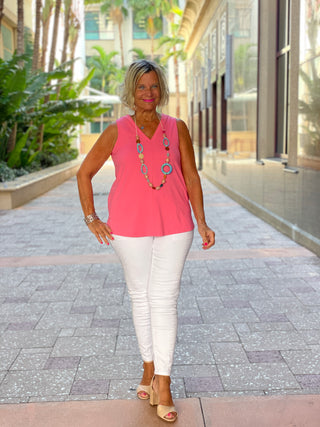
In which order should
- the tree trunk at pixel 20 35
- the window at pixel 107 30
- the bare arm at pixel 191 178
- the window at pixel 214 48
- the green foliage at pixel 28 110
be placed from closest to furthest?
the bare arm at pixel 191 178 → the green foliage at pixel 28 110 → the tree trunk at pixel 20 35 → the window at pixel 214 48 → the window at pixel 107 30

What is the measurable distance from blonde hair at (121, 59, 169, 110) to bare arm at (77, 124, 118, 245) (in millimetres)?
157

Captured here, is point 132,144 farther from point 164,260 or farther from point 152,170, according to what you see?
point 164,260

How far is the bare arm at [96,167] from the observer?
261 cm

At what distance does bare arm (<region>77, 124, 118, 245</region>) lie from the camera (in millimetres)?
2611

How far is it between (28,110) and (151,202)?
12.5 metres

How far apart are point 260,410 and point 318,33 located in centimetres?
499

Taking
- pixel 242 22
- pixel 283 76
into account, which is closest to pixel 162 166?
pixel 283 76

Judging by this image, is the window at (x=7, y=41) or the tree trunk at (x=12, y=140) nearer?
the tree trunk at (x=12, y=140)

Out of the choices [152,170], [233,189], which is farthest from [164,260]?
[233,189]

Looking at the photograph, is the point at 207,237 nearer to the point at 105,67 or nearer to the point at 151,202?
the point at 151,202

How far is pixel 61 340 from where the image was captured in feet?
12.5

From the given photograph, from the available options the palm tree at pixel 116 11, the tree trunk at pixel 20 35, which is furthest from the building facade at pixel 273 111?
the palm tree at pixel 116 11

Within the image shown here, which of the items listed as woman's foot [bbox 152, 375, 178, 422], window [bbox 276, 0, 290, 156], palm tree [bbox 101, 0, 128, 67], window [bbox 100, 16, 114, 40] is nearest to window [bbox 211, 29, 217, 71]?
window [bbox 276, 0, 290, 156]

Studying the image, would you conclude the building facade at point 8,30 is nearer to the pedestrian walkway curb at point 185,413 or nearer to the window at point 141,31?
the pedestrian walkway curb at point 185,413
